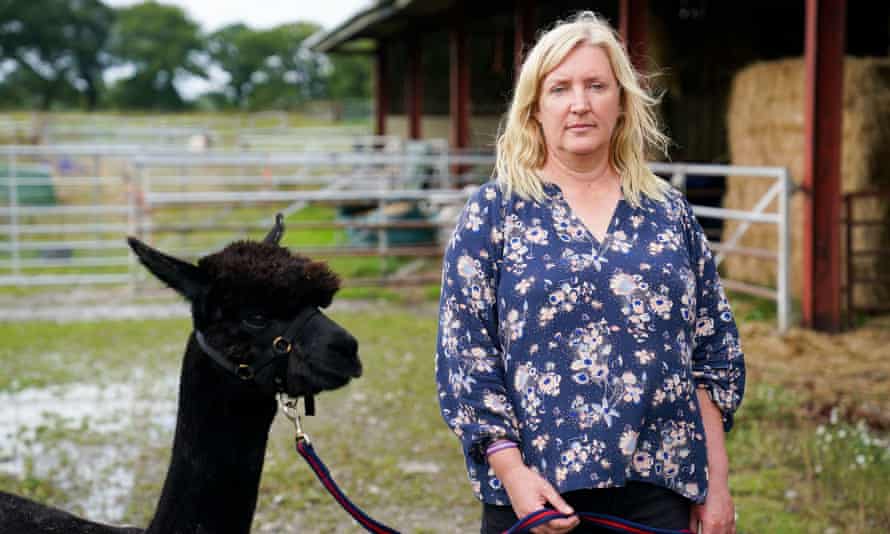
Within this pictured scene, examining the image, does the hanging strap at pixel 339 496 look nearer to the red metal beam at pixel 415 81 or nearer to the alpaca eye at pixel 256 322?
the alpaca eye at pixel 256 322

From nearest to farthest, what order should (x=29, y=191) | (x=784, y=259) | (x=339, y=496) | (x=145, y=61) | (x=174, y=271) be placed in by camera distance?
(x=339, y=496) → (x=174, y=271) → (x=784, y=259) → (x=29, y=191) → (x=145, y=61)

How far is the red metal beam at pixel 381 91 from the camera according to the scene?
2408 cm

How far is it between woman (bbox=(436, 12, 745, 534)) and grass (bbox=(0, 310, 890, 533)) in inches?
95.0

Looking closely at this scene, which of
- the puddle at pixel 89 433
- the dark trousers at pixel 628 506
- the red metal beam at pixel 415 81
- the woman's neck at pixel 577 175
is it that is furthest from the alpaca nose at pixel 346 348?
the red metal beam at pixel 415 81

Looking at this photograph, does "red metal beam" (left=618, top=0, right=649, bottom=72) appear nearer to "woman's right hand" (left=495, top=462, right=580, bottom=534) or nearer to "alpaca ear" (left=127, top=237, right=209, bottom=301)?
"alpaca ear" (left=127, top=237, right=209, bottom=301)

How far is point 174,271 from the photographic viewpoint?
2.55 metres

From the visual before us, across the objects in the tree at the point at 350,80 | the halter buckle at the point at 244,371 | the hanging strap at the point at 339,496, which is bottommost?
the hanging strap at the point at 339,496

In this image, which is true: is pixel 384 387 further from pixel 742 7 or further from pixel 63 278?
pixel 742 7

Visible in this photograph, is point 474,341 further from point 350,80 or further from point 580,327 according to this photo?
point 350,80

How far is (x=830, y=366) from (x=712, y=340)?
533 cm

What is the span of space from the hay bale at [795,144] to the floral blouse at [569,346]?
7725mm

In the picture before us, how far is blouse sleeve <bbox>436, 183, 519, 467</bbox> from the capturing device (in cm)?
205

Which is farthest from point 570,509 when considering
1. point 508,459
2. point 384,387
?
point 384,387

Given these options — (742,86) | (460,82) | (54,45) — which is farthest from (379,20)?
(54,45)
